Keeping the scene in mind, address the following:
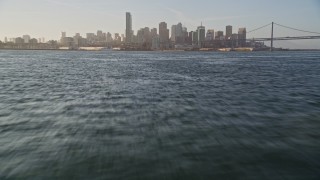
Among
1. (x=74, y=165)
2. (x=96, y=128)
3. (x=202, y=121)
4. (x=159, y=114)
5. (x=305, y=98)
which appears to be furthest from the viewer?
(x=305, y=98)

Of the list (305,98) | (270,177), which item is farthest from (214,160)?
(305,98)

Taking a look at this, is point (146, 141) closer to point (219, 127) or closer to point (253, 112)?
point (219, 127)

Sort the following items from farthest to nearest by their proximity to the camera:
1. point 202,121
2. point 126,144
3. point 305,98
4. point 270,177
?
point 305,98
point 202,121
point 126,144
point 270,177

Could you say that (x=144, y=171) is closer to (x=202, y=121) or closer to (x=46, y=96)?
(x=202, y=121)

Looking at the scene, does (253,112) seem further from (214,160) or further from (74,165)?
(74,165)

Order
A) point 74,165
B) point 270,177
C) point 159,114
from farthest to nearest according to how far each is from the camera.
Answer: point 159,114 → point 74,165 → point 270,177

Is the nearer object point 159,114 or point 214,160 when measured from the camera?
point 214,160

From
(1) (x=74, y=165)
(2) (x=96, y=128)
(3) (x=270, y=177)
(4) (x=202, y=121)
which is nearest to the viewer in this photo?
(3) (x=270, y=177)

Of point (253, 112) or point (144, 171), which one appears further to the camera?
point (253, 112)

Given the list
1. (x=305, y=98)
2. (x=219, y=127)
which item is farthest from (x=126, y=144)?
(x=305, y=98)
